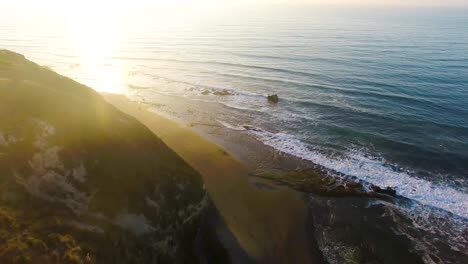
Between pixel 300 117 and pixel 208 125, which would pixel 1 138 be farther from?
pixel 300 117

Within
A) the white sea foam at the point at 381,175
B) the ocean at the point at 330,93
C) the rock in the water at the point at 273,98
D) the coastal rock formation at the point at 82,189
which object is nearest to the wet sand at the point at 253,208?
the coastal rock formation at the point at 82,189

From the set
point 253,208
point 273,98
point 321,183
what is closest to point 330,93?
point 273,98

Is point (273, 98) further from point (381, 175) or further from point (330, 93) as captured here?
point (381, 175)

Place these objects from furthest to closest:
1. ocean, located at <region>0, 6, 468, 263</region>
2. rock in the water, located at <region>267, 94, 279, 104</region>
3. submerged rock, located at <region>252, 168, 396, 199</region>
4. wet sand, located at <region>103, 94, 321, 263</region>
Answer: rock in the water, located at <region>267, 94, 279, 104</region> < ocean, located at <region>0, 6, 468, 263</region> < submerged rock, located at <region>252, 168, 396, 199</region> < wet sand, located at <region>103, 94, 321, 263</region>

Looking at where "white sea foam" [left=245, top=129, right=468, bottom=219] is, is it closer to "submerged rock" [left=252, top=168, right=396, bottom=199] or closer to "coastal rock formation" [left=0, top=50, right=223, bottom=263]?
"submerged rock" [left=252, top=168, right=396, bottom=199]

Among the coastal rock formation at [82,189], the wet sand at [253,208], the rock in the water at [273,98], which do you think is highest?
the coastal rock formation at [82,189]

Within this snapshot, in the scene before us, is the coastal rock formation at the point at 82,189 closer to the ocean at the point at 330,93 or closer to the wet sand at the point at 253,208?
the wet sand at the point at 253,208

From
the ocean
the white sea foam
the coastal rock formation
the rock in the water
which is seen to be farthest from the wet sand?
the rock in the water

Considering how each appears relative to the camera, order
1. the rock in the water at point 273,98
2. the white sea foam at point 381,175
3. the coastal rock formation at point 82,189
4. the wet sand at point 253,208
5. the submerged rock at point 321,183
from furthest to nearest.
Answer: the rock in the water at point 273,98, the submerged rock at point 321,183, the white sea foam at point 381,175, the wet sand at point 253,208, the coastal rock formation at point 82,189
